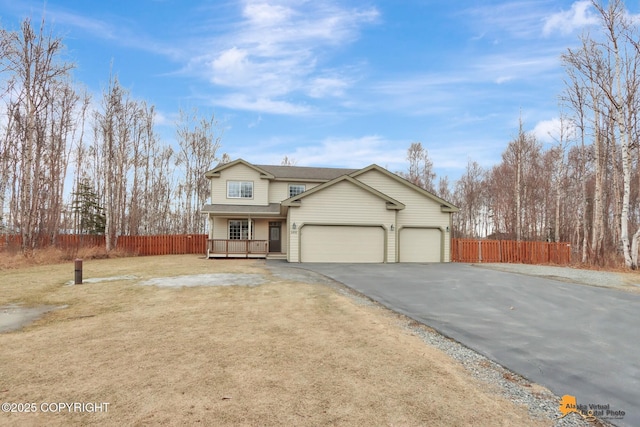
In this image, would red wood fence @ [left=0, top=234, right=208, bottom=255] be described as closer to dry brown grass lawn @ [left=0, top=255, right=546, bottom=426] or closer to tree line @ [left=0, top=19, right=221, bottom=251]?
tree line @ [left=0, top=19, right=221, bottom=251]

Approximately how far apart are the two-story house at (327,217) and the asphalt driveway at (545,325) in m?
6.95

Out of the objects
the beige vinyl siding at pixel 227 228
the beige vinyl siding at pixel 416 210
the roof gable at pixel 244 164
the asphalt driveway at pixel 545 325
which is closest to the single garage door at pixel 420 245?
the beige vinyl siding at pixel 416 210

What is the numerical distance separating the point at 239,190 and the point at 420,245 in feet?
41.8

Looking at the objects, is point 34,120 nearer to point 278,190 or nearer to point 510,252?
point 278,190

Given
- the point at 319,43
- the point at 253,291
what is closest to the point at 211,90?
the point at 319,43

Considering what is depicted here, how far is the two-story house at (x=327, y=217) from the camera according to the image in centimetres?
1758

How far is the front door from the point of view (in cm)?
2225

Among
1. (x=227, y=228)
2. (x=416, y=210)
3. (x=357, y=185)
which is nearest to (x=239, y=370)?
(x=357, y=185)

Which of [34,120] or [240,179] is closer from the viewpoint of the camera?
[34,120]

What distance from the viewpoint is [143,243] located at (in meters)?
23.4

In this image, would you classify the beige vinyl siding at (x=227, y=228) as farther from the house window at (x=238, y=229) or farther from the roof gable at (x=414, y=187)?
the roof gable at (x=414, y=187)

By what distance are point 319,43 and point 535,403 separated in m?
16.4

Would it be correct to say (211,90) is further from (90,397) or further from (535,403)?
(535,403)

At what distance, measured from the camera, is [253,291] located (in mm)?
8914
